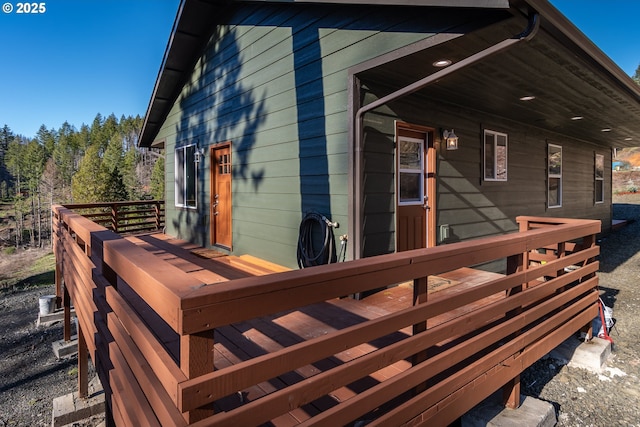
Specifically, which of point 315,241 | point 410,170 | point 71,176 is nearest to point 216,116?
point 315,241

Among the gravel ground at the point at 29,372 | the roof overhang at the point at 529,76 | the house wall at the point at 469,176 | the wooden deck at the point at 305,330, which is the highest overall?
the roof overhang at the point at 529,76

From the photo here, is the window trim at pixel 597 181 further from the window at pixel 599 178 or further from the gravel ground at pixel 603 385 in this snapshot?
the gravel ground at pixel 603 385

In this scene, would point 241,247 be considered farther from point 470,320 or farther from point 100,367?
point 470,320

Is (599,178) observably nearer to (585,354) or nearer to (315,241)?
(585,354)

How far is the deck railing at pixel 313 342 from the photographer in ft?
3.33

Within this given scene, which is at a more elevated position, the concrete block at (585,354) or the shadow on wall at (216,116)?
the shadow on wall at (216,116)

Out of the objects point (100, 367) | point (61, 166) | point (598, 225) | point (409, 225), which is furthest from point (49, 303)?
point (61, 166)

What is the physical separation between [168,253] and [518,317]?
5.39m

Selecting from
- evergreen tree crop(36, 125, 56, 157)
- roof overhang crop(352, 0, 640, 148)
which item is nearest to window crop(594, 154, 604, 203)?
roof overhang crop(352, 0, 640, 148)

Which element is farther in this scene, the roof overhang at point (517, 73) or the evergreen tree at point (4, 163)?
the evergreen tree at point (4, 163)

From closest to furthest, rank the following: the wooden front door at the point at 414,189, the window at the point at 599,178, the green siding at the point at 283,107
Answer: the green siding at the point at 283,107, the wooden front door at the point at 414,189, the window at the point at 599,178

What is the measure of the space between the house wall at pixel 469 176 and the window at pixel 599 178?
1.24 m

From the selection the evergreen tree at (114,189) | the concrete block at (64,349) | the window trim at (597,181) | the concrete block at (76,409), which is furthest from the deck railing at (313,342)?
the evergreen tree at (114,189)

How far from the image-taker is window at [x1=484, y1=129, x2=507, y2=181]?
5.66 metres
